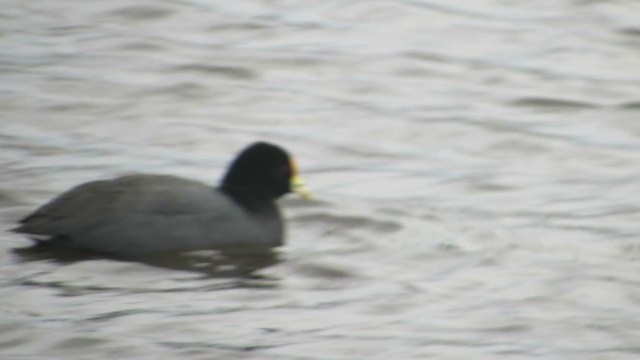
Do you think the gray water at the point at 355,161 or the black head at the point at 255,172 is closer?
the gray water at the point at 355,161

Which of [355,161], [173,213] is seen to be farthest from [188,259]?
[355,161]

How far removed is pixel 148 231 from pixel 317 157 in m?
2.80

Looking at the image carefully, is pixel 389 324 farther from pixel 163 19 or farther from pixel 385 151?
pixel 163 19

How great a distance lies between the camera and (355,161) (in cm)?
1370

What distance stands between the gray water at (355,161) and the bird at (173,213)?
0.57 ft

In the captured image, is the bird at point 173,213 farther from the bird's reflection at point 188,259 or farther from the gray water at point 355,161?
the gray water at point 355,161

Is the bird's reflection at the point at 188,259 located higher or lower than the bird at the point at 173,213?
lower

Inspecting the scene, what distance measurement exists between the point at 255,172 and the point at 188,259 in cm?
80

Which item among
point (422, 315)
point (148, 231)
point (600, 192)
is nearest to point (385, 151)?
point (600, 192)

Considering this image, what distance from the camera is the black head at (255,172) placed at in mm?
11680

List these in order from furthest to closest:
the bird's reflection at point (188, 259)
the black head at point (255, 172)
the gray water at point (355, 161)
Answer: the black head at point (255, 172), the bird's reflection at point (188, 259), the gray water at point (355, 161)

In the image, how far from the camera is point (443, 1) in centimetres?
1872

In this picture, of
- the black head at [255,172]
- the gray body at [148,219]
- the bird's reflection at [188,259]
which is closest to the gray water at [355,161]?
the bird's reflection at [188,259]

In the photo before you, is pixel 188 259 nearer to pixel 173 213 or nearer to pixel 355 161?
pixel 173 213
